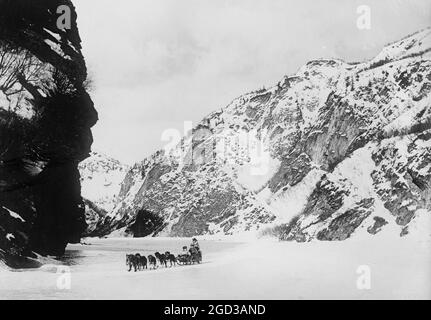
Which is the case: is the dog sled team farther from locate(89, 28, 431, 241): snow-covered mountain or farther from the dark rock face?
locate(89, 28, 431, 241): snow-covered mountain

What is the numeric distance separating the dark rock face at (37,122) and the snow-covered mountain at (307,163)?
187 feet

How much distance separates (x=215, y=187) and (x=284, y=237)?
24.5 metres

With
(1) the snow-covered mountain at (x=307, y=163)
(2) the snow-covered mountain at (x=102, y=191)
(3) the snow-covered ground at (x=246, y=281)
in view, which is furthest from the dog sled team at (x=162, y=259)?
(2) the snow-covered mountain at (x=102, y=191)

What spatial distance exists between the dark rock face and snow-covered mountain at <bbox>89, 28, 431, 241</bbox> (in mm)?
56963

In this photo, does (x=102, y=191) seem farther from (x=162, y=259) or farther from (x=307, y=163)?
(x=162, y=259)

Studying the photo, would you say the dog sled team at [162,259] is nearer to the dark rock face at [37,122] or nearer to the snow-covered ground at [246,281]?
the snow-covered ground at [246,281]

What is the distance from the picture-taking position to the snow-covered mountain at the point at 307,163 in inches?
3386

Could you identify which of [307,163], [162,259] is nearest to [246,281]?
[162,259]

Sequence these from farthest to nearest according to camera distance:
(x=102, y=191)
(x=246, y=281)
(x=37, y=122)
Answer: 1. (x=102, y=191)
2. (x=37, y=122)
3. (x=246, y=281)

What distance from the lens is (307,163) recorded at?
111 metres

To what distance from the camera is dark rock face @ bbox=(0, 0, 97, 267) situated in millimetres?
24453

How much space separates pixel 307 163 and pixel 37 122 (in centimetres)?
9020

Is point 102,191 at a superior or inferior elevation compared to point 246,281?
superior

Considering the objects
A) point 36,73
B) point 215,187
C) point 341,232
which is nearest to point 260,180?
point 215,187
